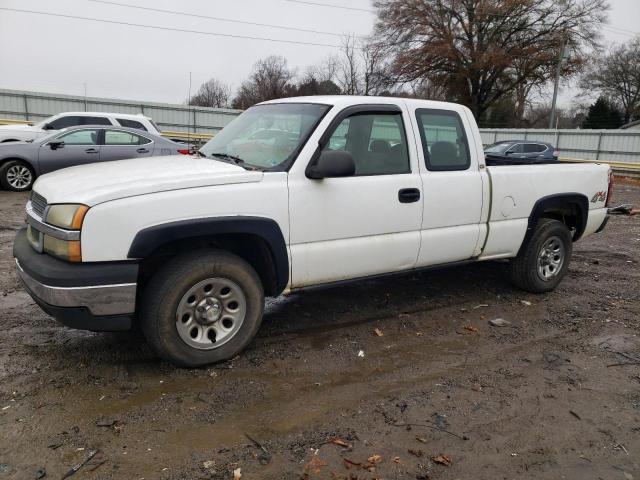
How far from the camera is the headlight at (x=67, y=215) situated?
3207mm

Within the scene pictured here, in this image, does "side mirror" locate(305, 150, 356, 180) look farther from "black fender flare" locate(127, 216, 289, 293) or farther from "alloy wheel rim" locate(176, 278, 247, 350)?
"alloy wheel rim" locate(176, 278, 247, 350)

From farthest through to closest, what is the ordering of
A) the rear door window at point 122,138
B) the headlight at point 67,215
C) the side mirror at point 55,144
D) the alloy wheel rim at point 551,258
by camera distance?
the rear door window at point 122,138 → the side mirror at point 55,144 → the alloy wheel rim at point 551,258 → the headlight at point 67,215

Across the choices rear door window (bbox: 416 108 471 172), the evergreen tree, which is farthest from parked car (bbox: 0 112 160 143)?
the evergreen tree

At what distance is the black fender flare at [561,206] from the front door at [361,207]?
159cm

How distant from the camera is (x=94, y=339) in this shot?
4234mm

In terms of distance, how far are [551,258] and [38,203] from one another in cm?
492

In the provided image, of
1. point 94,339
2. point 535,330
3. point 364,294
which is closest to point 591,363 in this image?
point 535,330

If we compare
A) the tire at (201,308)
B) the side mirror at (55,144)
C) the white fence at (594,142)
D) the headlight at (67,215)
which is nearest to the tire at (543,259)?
the tire at (201,308)

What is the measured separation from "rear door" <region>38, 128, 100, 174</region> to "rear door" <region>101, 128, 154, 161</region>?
0.80 feet

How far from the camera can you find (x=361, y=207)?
4160mm

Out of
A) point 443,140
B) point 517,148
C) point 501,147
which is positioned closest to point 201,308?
point 443,140

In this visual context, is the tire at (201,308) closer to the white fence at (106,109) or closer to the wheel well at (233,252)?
the wheel well at (233,252)

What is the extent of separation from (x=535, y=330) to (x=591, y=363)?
0.69m

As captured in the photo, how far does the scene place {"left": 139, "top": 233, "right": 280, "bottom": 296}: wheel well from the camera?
364 centimetres
